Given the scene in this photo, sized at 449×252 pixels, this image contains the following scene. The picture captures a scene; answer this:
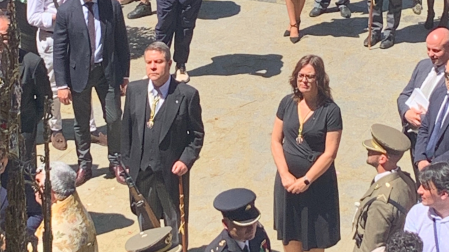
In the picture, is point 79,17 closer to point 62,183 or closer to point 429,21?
point 62,183

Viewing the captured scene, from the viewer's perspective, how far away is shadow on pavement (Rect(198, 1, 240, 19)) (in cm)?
1210

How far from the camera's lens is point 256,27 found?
11.6 meters

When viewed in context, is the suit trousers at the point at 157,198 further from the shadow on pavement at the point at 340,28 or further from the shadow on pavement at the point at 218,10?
the shadow on pavement at the point at 218,10

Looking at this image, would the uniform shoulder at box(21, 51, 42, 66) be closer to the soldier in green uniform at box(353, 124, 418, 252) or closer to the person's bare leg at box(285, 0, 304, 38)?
the soldier in green uniform at box(353, 124, 418, 252)

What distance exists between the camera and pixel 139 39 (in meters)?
11.3

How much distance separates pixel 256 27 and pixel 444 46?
5493 mm

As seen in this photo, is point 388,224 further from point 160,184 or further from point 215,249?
point 160,184

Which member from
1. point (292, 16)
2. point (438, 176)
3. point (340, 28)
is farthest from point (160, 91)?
point (340, 28)

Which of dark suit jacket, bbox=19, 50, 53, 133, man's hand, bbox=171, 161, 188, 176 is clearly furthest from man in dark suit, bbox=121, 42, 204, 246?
dark suit jacket, bbox=19, 50, 53, 133

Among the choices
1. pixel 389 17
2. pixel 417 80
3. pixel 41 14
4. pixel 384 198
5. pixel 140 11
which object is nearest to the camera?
pixel 384 198

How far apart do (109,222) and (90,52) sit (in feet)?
4.92

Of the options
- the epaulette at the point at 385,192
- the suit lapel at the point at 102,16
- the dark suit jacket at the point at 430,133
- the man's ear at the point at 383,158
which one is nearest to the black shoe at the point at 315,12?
the suit lapel at the point at 102,16

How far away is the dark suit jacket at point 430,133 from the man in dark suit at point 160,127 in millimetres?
1606

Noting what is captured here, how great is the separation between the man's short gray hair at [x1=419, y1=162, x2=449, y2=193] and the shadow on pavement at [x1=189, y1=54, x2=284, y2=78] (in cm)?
541
